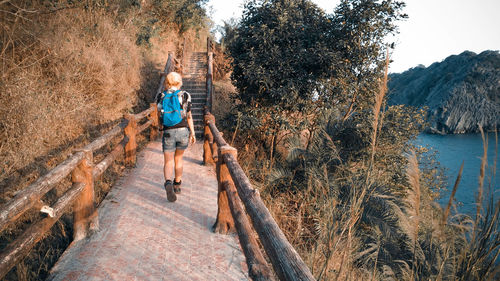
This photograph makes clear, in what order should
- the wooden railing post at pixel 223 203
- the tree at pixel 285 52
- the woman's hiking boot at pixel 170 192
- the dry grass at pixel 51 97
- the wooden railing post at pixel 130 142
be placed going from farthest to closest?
the tree at pixel 285 52 → the wooden railing post at pixel 130 142 → the woman's hiking boot at pixel 170 192 → the dry grass at pixel 51 97 → the wooden railing post at pixel 223 203

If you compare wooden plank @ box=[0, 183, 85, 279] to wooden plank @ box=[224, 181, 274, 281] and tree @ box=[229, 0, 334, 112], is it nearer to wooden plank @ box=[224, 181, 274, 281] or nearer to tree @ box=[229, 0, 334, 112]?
wooden plank @ box=[224, 181, 274, 281]

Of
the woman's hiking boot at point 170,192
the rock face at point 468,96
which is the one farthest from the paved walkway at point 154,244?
the rock face at point 468,96

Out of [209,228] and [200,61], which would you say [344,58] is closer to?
[209,228]

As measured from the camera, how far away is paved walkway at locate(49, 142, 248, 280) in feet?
8.11

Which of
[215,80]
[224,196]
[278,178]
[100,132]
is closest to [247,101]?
[278,178]

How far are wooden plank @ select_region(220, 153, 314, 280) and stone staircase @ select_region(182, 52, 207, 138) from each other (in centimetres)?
667

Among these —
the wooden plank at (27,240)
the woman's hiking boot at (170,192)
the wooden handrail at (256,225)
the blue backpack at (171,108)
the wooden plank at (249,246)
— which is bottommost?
the woman's hiking boot at (170,192)

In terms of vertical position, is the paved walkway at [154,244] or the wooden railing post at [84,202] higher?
the wooden railing post at [84,202]

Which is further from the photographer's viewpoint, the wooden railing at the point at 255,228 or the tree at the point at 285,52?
the tree at the point at 285,52

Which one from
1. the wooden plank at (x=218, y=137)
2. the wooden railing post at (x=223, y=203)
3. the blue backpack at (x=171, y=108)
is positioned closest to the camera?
the wooden railing post at (x=223, y=203)

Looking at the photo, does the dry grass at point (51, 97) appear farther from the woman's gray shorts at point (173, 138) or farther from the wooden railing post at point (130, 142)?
the woman's gray shorts at point (173, 138)

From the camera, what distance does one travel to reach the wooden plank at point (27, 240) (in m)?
1.89

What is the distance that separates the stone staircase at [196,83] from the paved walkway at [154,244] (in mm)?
4904

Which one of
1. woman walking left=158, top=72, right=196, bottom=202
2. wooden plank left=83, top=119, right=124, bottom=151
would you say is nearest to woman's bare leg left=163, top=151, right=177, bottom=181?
woman walking left=158, top=72, right=196, bottom=202
